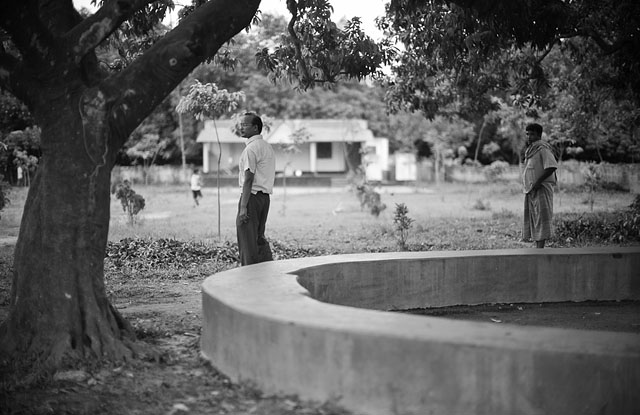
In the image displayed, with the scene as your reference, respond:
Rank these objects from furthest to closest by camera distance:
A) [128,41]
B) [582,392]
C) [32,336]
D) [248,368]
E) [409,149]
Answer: [409,149]
[128,41]
[32,336]
[248,368]
[582,392]

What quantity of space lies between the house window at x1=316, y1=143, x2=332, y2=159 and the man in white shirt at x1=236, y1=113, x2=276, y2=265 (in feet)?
133

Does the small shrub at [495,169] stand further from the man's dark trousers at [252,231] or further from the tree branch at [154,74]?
the tree branch at [154,74]

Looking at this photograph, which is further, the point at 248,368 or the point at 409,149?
the point at 409,149

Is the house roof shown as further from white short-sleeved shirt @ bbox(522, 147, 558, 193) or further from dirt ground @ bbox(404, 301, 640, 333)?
dirt ground @ bbox(404, 301, 640, 333)

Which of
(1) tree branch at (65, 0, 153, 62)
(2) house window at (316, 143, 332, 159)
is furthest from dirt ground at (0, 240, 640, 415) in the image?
(2) house window at (316, 143, 332, 159)

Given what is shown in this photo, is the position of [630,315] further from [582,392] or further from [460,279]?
[582,392]

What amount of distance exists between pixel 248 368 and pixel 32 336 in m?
1.89

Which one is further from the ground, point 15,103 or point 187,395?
point 15,103

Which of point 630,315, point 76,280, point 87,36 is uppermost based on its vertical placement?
point 87,36

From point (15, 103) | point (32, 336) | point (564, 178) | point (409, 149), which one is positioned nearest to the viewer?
point (32, 336)

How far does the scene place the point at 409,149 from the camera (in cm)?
4909

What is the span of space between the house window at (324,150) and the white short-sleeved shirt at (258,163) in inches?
1595

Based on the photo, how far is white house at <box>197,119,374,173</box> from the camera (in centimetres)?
4425

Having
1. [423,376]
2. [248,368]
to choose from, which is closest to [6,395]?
[248,368]
